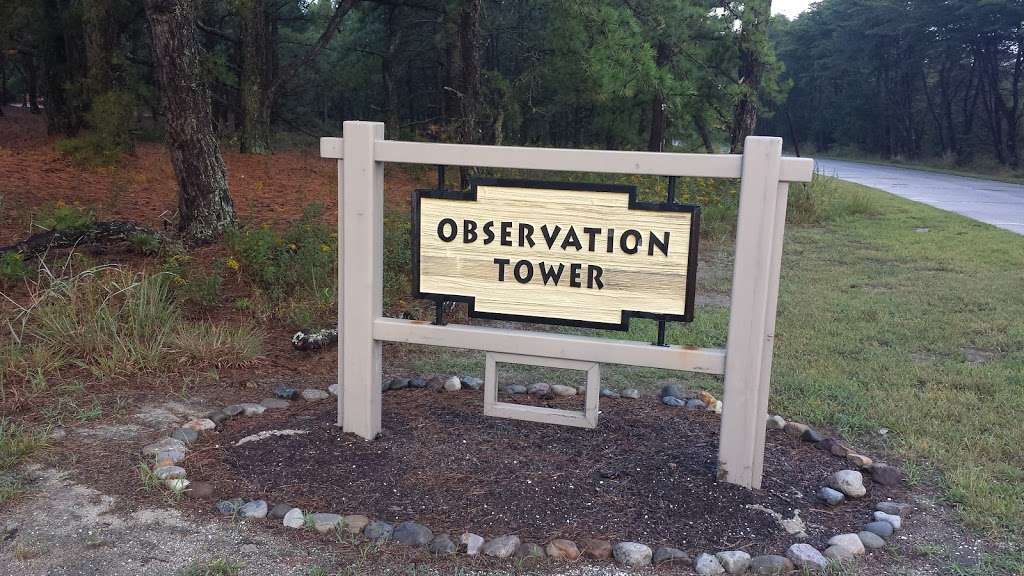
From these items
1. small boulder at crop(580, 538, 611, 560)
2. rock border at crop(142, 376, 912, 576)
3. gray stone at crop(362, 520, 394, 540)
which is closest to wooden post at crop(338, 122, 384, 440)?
rock border at crop(142, 376, 912, 576)

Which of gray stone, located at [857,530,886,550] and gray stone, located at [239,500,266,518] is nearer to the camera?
gray stone, located at [857,530,886,550]

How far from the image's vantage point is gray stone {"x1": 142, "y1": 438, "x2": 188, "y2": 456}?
146 inches

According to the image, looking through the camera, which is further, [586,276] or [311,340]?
[311,340]

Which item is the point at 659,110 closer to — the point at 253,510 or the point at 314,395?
the point at 314,395

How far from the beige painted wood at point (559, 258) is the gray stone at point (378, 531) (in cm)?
104

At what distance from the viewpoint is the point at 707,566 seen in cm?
287

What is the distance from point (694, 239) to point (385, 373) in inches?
93.8

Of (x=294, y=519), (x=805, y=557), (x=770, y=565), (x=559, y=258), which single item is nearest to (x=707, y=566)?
(x=770, y=565)

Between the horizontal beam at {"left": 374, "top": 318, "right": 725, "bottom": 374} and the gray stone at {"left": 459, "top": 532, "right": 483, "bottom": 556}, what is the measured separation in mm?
887

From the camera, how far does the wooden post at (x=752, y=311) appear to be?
3.22m

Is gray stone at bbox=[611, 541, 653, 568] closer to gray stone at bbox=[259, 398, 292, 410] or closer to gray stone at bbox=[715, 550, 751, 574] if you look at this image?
gray stone at bbox=[715, 550, 751, 574]

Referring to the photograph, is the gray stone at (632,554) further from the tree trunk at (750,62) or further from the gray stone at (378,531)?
the tree trunk at (750,62)

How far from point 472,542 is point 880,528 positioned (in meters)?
1.52

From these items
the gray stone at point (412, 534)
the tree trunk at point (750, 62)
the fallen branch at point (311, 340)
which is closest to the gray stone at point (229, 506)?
the gray stone at point (412, 534)
